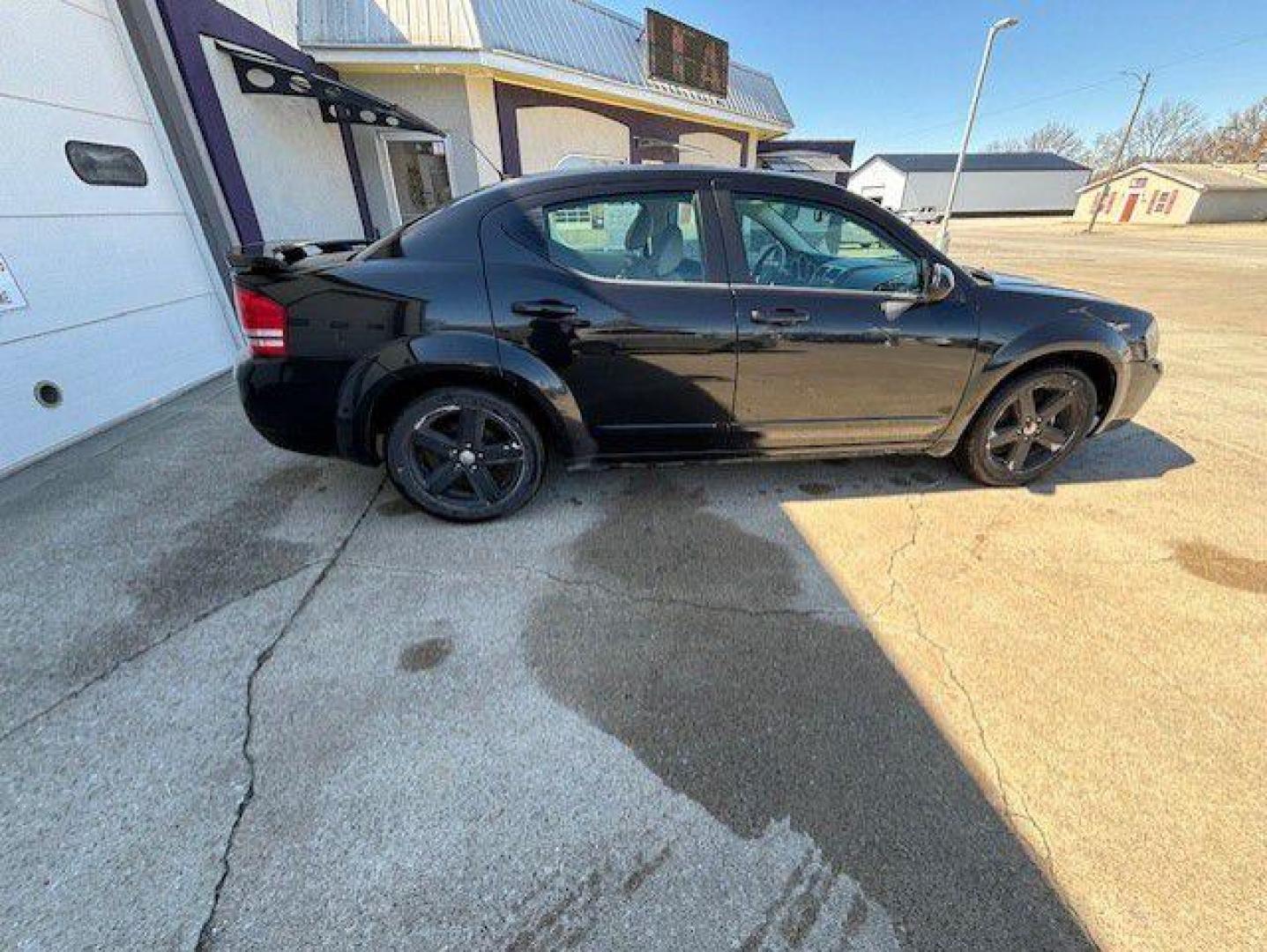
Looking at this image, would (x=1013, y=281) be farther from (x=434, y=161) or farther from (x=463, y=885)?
(x=434, y=161)

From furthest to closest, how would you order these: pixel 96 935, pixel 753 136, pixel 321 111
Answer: pixel 753 136, pixel 321 111, pixel 96 935

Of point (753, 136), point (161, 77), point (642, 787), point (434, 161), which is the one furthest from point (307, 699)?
point (753, 136)

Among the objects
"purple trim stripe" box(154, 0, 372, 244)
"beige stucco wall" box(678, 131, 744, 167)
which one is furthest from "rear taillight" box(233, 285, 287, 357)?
"beige stucco wall" box(678, 131, 744, 167)

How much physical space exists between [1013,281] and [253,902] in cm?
429

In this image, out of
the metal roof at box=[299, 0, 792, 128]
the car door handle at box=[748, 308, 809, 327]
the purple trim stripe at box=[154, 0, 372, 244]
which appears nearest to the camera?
the car door handle at box=[748, 308, 809, 327]

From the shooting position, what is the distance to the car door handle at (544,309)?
2631 millimetres

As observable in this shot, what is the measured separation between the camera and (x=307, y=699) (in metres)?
1.98

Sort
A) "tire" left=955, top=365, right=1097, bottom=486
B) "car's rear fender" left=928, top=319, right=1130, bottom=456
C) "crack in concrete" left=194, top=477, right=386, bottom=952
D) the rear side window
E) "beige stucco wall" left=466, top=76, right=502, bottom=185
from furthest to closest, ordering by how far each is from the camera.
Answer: "beige stucco wall" left=466, top=76, right=502, bottom=185 < the rear side window < "tire" left=955, top=365, right=1097, bottom=486 < "car's rear fender" left=928, top=319, right=1130, bottom=456 < "crack in concrete" left=194, top=477, right=386, bottom=952

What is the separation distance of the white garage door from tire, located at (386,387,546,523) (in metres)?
2.97

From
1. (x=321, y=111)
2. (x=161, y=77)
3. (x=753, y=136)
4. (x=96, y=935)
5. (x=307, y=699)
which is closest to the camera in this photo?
(x=96, y=935)

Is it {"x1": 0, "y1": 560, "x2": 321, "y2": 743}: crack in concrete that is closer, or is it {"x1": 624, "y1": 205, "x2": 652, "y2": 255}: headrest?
{"x1": 0, "y1": 560, "x2": 321, "y2": 743}: crack in concrete

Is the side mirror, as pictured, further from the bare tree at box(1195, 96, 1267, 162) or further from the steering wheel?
the bare tree at box(1195, 96, 1267, 162)

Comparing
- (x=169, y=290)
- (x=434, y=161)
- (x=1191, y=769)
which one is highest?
(x=434, y=161)

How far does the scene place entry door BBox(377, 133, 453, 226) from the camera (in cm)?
791
